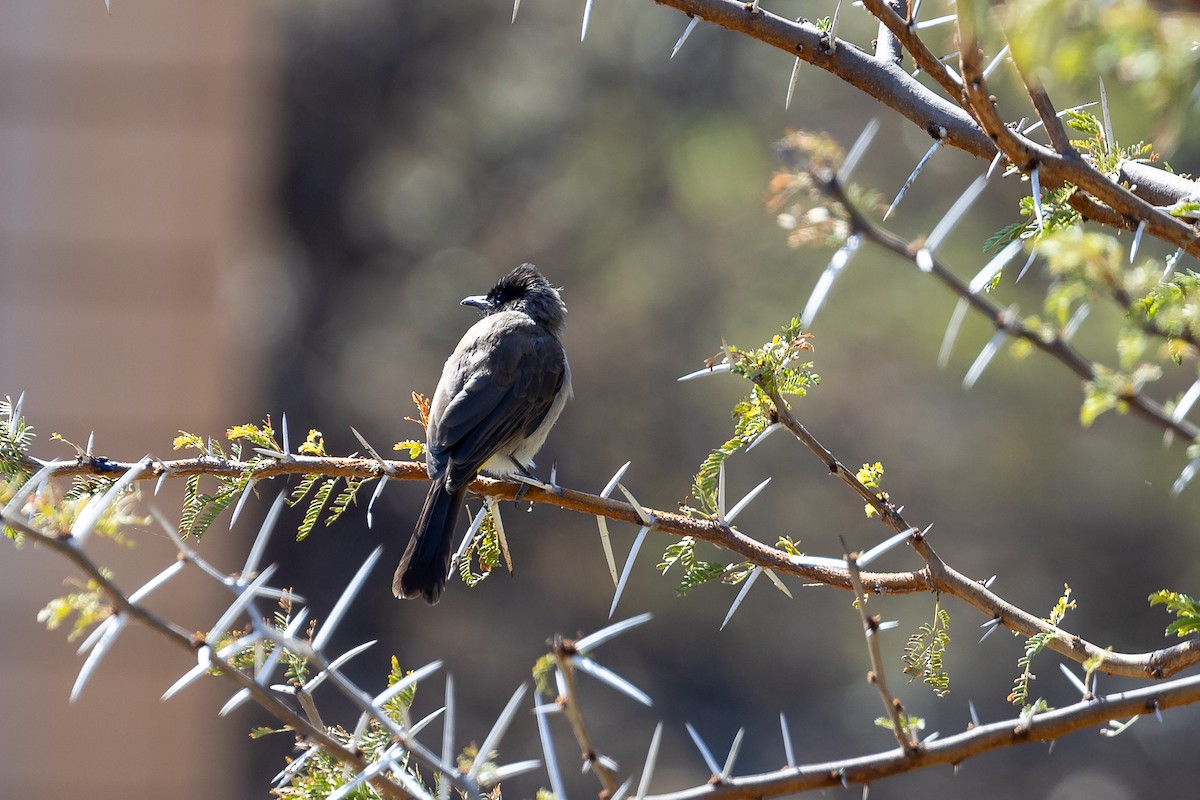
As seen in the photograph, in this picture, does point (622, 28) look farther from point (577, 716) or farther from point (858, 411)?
point (577, 716)

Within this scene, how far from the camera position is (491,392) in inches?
196

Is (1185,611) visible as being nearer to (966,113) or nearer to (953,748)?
(953,748)

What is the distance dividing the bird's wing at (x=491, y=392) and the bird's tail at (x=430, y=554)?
0.10 meters

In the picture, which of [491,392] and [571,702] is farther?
[491,392]

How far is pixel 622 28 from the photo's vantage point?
10.2 meters

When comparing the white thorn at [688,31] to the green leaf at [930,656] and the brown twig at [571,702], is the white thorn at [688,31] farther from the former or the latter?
the brown twig at [571,702]

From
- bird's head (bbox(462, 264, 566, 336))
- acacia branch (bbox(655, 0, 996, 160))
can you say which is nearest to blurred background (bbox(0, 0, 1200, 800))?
bird's head (bbox(462, 264, 566, 336))

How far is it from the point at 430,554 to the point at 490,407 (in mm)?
907

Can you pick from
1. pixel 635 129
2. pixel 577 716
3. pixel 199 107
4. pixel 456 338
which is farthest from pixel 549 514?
pixel 577 716

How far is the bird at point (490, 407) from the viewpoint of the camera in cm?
412

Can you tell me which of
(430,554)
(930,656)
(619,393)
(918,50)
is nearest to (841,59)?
(918,50)

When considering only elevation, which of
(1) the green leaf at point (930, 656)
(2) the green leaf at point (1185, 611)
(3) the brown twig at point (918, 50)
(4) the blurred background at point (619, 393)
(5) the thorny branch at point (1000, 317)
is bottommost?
(4) the blurred background at point (619, 393)

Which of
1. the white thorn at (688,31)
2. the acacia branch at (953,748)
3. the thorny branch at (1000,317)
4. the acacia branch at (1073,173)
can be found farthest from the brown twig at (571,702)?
the white thorn at (688,31)

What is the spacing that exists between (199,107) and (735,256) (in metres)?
4.98
